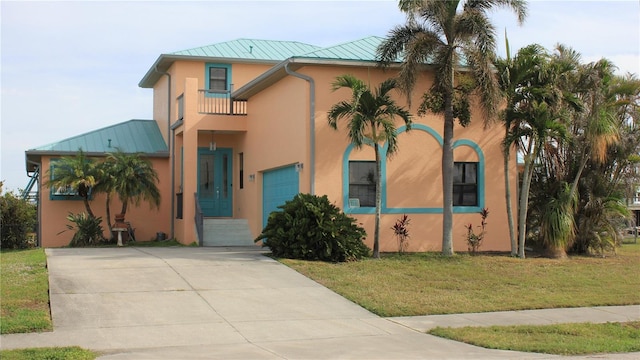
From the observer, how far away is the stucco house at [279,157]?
18.7 m

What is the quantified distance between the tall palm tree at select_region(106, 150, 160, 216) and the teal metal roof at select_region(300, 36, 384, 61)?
8034 mm

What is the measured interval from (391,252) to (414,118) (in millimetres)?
3724

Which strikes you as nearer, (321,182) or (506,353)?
(506,353)

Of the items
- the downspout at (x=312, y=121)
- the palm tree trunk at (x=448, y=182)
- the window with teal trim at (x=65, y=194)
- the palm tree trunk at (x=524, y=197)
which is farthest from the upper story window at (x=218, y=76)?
the palm tree trunk at (x=524, y=197)

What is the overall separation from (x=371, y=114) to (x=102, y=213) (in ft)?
42.2

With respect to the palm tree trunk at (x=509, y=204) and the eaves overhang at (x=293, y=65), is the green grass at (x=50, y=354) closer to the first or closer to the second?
the eaves overhang at (x=293, y=65)

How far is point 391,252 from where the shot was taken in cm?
1873

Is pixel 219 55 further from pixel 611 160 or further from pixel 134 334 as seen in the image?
pixel 134 334

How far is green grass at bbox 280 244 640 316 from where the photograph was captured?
12.8 meters

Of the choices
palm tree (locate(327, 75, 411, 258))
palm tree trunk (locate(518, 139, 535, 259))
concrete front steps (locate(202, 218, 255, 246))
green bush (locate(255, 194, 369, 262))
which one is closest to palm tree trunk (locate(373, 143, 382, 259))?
palm tree (locate(327, 75, 411, 258))

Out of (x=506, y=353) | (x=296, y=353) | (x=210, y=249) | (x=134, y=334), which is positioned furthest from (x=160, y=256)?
(x=506, y=353)

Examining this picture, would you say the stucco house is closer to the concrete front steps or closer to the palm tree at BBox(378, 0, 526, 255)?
the concrete front steps

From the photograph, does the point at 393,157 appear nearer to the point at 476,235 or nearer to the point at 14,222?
the point at 476,235

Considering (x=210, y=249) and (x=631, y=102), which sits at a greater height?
(x=631, y=102)
